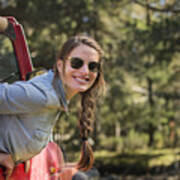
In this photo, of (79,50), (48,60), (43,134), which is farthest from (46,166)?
(48,60)

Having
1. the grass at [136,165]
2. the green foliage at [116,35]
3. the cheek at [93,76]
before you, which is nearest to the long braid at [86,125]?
the cheek at [93,76]

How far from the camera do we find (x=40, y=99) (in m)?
1.33

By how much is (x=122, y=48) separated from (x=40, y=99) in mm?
8724

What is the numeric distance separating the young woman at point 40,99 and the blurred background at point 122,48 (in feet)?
9.86

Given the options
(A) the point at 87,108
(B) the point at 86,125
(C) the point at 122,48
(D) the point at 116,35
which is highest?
(D) the point at 116,35

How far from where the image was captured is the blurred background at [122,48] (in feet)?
24.1

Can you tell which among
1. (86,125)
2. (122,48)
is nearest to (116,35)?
(122,48)

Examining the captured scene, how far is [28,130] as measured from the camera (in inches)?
55.0

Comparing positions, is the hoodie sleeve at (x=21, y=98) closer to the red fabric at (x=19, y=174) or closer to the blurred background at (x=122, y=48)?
the red fabric at (x=19, y=174)

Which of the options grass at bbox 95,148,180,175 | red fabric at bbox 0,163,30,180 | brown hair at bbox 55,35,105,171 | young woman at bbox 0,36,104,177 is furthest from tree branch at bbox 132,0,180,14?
red fabric at bbox 0,163,30,180

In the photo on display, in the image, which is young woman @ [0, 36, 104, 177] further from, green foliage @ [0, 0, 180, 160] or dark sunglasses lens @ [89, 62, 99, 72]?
green foliage @ [0, 0, 180, 160]

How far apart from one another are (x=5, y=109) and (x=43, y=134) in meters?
0.22

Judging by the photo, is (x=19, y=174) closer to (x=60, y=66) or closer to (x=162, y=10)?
(x=60, y=66)

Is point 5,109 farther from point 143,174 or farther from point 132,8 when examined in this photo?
point 143,174
